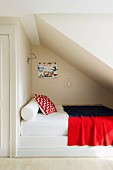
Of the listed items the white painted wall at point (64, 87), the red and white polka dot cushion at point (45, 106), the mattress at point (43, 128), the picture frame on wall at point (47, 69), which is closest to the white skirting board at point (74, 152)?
the mattress at point (43, 128)

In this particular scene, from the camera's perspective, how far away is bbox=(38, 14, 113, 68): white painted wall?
2.80 meters

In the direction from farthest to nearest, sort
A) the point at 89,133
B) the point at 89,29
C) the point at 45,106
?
the point at 45,106
the point at 89,133
the point at 89,29

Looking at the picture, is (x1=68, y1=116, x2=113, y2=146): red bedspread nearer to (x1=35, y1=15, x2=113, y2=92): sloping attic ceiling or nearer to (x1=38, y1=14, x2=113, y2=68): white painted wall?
(x1=35, y1=15, x2=113, y2=92): sloping attic ceiling

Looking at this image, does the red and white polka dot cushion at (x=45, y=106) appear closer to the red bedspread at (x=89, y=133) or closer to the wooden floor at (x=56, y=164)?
the red bedspread at (x=89, y=133)

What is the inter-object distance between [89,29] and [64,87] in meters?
2.12

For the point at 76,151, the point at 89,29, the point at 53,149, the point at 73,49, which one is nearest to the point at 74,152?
the point at 76,151

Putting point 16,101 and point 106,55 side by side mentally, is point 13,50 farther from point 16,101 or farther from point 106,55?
point 106,55

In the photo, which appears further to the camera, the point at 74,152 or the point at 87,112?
the point at 87,112

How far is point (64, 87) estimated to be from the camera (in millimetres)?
4766

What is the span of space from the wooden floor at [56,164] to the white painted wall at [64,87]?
2032 millimetres

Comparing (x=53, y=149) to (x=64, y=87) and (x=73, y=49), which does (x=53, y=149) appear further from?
(x=64, y=87)

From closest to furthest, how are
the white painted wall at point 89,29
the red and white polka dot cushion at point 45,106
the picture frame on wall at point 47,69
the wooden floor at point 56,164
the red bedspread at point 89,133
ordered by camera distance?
the wooden floor at point 56,164 → the white painted wall at point 89,29 → the red bedspread at point 89,133 → the red and white polka dot cushion at point 45,106 → the picture frame on wall at point 47,69

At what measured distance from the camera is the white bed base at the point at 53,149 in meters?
2.94

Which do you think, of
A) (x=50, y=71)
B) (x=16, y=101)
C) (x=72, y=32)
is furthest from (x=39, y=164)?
(x=50, y=71)
